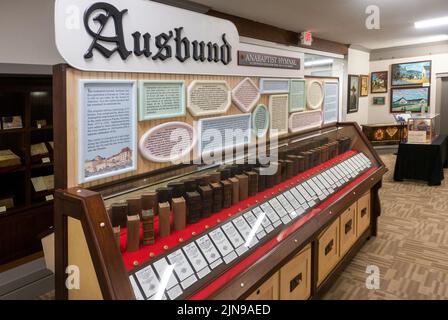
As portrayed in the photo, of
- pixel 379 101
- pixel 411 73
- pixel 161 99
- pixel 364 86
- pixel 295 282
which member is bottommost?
pixel 295 282

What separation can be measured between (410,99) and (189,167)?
9182mm

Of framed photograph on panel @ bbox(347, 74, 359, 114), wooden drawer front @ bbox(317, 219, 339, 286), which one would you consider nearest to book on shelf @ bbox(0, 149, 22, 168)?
wooden drawer front @ bbox(317, 219, 339, 286)

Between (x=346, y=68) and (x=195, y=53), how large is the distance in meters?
7.26

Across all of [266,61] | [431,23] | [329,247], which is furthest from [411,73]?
[329,247]

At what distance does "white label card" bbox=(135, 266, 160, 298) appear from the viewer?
1623mm

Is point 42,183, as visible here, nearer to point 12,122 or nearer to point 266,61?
point 12,122

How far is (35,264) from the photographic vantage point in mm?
3604

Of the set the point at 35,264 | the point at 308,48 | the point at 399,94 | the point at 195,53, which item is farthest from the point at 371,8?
the point at 399,94

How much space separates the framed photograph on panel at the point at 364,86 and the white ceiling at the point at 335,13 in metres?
2.59

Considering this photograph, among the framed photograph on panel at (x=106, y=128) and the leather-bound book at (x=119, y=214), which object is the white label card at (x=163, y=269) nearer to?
the leather-bound book at (x=119, y=214)

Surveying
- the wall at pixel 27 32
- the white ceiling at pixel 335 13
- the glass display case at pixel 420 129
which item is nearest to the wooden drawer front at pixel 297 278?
the wall at pixel 27 32

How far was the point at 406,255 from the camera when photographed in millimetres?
3975

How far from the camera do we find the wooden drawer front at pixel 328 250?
298 centimetres

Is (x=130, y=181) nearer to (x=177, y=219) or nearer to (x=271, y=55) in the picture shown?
(x=177, y=219)
